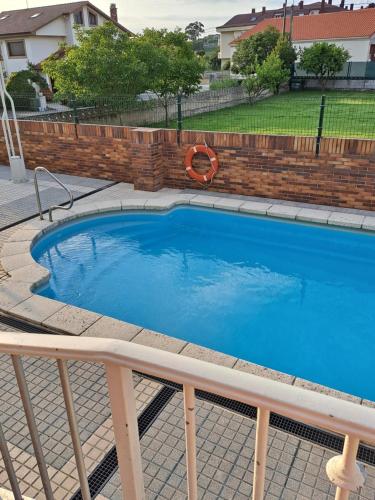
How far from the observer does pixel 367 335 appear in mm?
4766

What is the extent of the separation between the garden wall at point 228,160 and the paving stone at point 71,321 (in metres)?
4.59

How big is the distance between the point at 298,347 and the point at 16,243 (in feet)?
14.3

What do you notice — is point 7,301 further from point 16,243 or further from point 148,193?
point 148,193

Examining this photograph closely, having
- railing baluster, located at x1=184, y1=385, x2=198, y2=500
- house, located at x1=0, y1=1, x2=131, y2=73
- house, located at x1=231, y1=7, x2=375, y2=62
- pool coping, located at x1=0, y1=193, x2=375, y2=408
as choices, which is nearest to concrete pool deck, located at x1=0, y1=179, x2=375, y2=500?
pool coping, located at x1=0, y1=193, x2=375, y2=408

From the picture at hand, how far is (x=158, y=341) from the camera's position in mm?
3916

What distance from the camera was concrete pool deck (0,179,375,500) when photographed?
2.46m

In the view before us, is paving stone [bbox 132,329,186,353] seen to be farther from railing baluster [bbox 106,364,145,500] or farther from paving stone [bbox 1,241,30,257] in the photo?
paving stone [bbox 1,241,30,257]

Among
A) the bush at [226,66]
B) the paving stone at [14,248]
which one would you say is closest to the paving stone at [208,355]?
the paving stone at [14,248]

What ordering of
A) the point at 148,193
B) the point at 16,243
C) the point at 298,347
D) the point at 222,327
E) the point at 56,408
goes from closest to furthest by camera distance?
1. the point at 56,408
2. the point at 298,347
3. the point at 222,327
4. the point at 16,243
5. the point at 148,193

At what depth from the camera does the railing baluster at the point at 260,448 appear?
0.96 m

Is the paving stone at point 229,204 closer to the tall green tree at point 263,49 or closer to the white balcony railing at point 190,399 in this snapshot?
the white balcony railing at point 190,399

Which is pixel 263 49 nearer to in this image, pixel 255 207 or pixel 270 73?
pixel 270 73

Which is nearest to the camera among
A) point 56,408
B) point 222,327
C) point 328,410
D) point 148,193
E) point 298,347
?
point 328,410

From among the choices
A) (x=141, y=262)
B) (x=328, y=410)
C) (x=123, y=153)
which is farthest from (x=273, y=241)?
(x=328, y=410)
